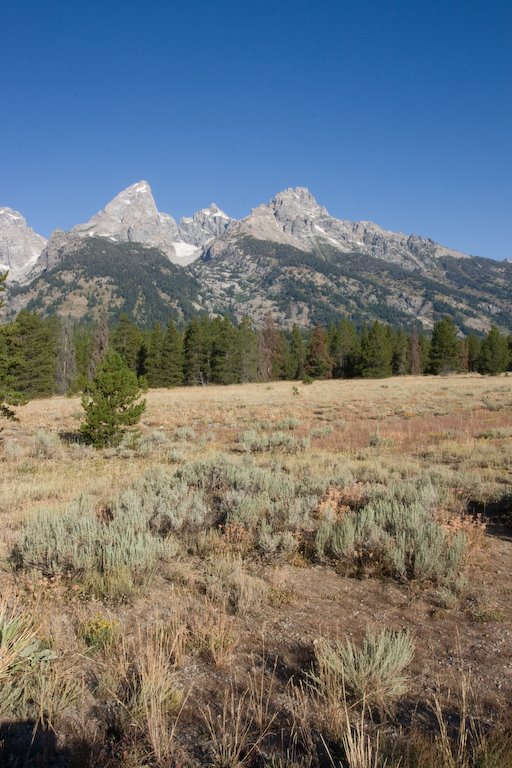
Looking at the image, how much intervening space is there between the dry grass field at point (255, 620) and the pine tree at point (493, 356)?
63.7m

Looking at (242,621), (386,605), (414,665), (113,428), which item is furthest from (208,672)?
(113,428)

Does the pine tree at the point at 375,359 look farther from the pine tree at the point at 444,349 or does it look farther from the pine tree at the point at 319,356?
the pine tree at the point at 444,349

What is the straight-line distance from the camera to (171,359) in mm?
62125

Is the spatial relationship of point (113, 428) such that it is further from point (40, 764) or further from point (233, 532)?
point (40, 764)

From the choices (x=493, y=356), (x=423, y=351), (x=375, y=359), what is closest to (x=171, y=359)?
(x=375, y=359)

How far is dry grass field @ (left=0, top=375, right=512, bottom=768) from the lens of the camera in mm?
2680

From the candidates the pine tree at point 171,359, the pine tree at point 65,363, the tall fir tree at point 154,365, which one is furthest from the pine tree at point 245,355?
the pine tree at point 65,363

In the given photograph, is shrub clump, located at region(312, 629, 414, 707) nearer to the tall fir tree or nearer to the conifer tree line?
the conifer tree line

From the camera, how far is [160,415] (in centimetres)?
2498

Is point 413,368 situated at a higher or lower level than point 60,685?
higher

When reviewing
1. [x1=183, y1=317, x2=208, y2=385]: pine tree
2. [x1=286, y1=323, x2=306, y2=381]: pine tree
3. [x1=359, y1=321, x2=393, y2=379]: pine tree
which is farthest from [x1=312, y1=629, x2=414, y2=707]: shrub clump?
[x1=286, y1=323, x2=306, y2=381]: pine tree

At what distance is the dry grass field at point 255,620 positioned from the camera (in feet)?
8.79

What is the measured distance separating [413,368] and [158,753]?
80.6 m

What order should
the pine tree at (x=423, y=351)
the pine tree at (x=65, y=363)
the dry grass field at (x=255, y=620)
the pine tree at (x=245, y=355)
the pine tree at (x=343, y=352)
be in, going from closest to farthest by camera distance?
the dry grass field at (x=255, y=620), the pine tree at (x=65, y=363), the pine tree at (x=245, y=355), the pine tree at (x=343, y=352), the pine tree at (x=423, y=351)
